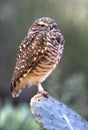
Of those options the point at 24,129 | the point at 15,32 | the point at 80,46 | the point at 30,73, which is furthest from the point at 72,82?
the point at 15,32

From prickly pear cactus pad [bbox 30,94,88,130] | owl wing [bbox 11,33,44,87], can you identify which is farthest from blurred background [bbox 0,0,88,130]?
prickly pear cactus pad [bbox 30,94,88,130]

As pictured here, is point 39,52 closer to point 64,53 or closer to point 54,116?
point 54,116

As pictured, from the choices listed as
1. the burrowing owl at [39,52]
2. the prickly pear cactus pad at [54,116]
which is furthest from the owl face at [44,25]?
the prickly pear cactus pad at [54,116]

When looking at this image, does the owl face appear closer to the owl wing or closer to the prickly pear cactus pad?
the owl wing

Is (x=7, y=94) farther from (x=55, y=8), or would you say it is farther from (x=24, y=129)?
(x=55, y=8)

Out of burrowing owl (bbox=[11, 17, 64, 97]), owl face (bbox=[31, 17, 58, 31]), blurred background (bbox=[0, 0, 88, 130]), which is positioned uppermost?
owl face (bbox=[31, 17, 58, 31])

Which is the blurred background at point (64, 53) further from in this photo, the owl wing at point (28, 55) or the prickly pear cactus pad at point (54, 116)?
the prickly pear cactus pad at point (54, 116)

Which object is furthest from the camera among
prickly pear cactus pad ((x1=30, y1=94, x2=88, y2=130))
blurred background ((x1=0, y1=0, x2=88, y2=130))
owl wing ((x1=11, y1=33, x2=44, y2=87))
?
blurred background ((x1=0, y1=0, x2=88, y2=130))
